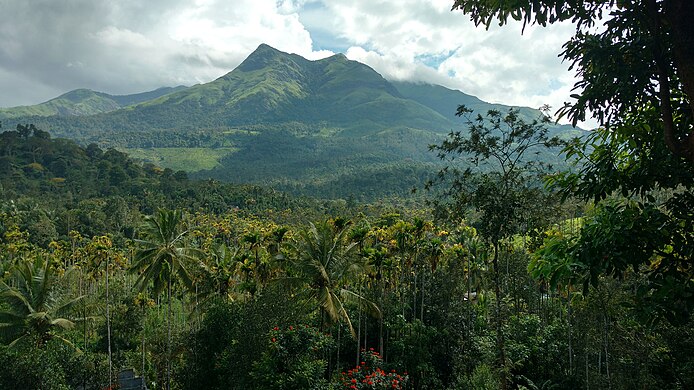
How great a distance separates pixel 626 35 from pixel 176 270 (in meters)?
23.0

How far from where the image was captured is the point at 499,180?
16.0m

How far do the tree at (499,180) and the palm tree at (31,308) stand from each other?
23.2m

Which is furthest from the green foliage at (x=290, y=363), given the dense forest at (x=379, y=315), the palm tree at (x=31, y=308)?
the palm tree at (x=31, y=308)

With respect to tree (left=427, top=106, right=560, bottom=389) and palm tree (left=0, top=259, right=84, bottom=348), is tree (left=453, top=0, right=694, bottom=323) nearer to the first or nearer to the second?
tree (left=427, top=106, right=560, bottom=389)

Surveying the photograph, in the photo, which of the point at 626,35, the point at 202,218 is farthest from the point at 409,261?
the point at 202,218

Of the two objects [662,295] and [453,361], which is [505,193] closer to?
Answer: [662,295]

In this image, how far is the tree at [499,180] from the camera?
15281 millimetres

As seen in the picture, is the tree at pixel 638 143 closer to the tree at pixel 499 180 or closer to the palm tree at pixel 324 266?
the tree at pixel 499 180

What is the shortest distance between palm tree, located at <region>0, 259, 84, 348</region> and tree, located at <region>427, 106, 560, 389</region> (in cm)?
2319

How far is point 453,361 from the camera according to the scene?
82.4ft

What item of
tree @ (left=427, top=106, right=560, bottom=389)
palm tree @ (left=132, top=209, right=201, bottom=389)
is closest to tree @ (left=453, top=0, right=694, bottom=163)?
tree @ (left=427, top=106, right=560, bottom=389)

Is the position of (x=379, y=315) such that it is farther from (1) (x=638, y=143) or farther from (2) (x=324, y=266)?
(1) (x=638, y=143)

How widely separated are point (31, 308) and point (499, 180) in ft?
85.8

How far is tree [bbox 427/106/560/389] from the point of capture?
1528 cm
